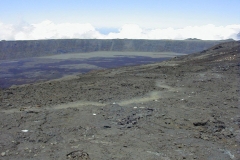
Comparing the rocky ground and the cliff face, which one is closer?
the rocky ground

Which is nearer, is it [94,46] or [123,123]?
[123,123]

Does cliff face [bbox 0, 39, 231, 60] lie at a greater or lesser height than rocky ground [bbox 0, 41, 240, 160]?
greater

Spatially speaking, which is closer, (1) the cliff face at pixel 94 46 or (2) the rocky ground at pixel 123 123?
(2) the rocky ground at pixel 123 123

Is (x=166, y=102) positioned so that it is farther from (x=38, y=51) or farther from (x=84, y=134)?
(x=38, y=51)

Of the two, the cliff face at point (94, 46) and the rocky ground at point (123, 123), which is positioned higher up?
the cliff face at point (94, 46)

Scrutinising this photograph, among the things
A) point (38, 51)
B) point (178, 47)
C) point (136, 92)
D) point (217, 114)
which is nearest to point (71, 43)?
point (38, 51)
